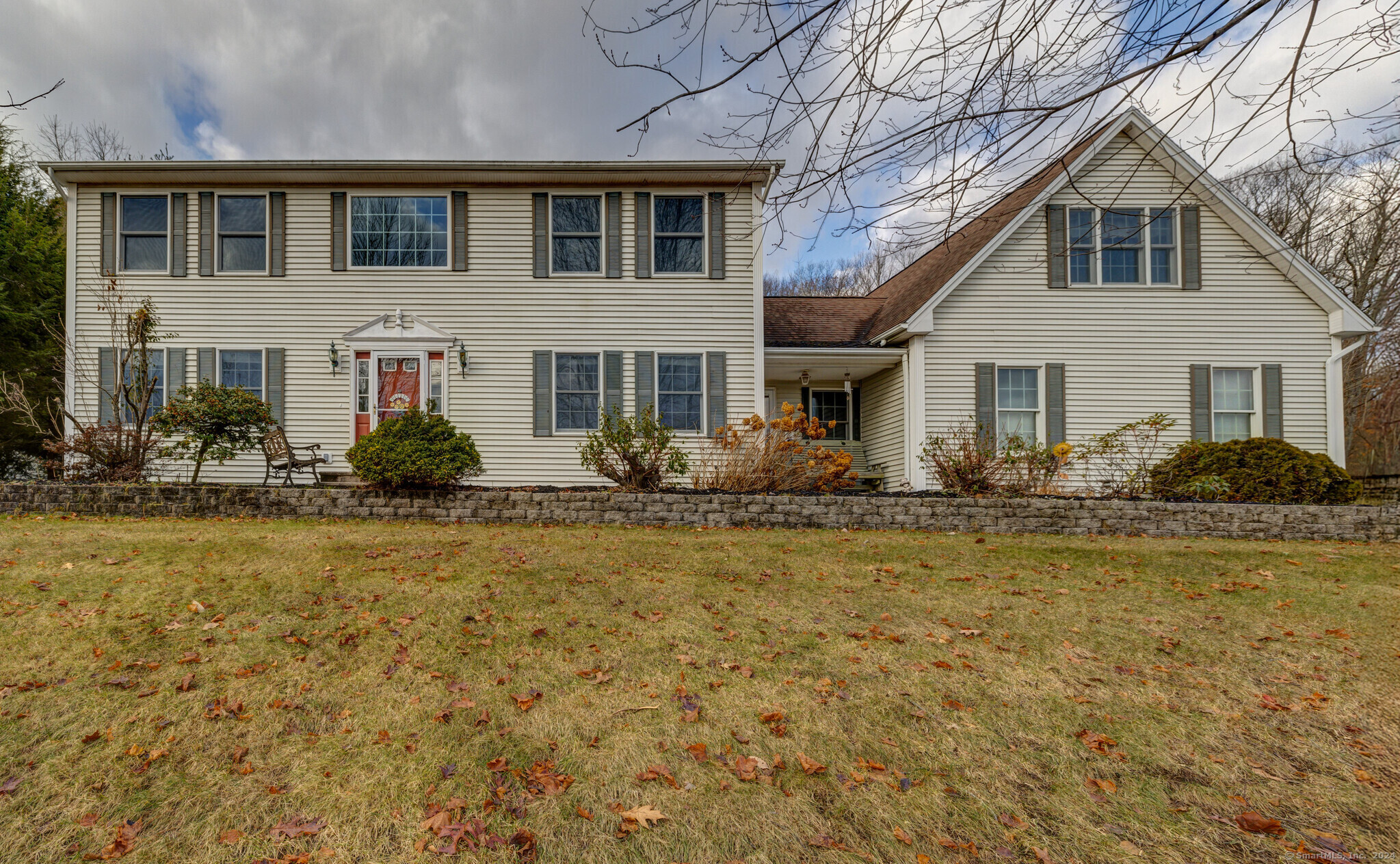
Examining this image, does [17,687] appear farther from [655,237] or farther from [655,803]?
[655,237]

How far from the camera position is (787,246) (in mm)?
3764

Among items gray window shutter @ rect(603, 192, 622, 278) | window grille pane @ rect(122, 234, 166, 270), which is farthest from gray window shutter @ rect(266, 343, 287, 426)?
gray window shutter @ rect(603, 192, 622, 278)

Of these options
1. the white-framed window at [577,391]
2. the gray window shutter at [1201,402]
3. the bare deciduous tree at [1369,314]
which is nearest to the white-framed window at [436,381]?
the white-framed window at [577,391]

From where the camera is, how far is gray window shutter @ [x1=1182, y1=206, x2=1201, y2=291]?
41.2 feet

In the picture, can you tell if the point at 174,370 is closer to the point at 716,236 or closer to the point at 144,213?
the point at 144,213

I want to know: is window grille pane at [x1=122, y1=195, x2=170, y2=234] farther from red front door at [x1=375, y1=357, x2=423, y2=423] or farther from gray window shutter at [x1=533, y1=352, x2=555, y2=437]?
gray window shutter at [x1=533, y1=352, x2=555, y2=437]

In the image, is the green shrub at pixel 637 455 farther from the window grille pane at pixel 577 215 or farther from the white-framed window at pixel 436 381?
the window grille pane at pixel 577 215

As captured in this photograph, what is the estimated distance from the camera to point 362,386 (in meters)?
12.3

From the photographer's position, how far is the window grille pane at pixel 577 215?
12578 mm

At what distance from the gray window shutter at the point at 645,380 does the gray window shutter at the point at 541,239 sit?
2289mm

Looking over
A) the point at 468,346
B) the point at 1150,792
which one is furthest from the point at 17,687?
the point at 468,346

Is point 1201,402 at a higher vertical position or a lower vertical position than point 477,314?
lower

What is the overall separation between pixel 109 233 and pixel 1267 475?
1948 centimetres

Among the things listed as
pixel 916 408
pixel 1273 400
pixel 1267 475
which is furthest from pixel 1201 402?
pixel 916 408
